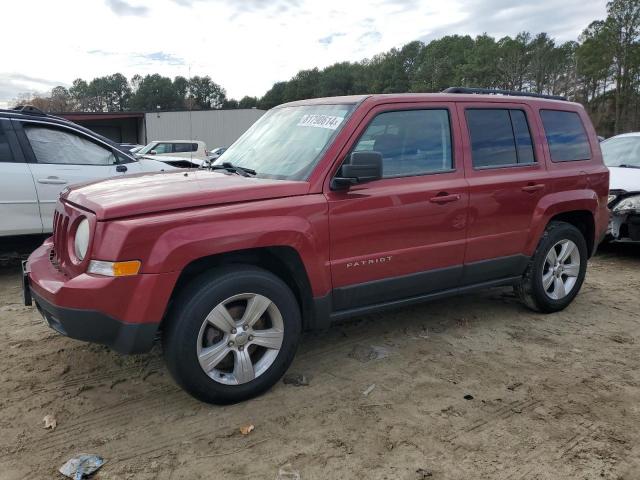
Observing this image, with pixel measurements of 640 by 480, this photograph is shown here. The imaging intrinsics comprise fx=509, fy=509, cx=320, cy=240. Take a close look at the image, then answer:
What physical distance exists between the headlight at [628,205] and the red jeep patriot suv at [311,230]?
2192 millimetres

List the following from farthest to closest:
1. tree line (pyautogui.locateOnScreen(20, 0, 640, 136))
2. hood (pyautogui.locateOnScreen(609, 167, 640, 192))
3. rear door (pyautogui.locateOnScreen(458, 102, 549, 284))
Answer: tree line (pyautogui.locateOnScreen(20, 0, 640, 136)), hood (pyautogui.locateOnScreen(609, 167, 640, 192)), rear door (pyautogui.locateOnScreen(458, 102, 549, 284))

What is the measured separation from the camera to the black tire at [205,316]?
280 centimetres

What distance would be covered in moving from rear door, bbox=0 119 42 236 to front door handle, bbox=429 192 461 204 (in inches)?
177

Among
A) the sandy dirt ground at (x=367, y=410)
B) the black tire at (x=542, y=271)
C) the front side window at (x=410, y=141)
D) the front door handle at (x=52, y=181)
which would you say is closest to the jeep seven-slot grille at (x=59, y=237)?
the sandy dirt ground at (x=367, y=410)

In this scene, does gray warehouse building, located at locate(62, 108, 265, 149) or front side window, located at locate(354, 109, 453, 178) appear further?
gray warehouse building, located at locate(62, 108, 265, 149)

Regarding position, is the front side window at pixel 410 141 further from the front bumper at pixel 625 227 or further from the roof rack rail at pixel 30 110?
the roof rack rail at pixel 30 110

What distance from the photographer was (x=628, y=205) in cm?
643

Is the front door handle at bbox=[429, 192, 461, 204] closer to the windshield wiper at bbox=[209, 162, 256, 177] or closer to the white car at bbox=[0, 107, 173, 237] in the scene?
the windshield wiper at bbox=[209, 162, 256, 177]

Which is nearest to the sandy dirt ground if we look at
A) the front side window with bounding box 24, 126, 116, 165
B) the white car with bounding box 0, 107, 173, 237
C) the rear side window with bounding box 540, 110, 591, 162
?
the rear side window with bounding box 540, 110, 591, 162

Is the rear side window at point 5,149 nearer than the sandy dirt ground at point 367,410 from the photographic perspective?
No

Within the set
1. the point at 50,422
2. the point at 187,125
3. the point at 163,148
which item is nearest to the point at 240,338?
the point at 50,422

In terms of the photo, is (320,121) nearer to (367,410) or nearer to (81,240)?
(81,240)

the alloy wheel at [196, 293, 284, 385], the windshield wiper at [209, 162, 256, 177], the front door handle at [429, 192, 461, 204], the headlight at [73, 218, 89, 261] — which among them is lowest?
the alloy wheel at [196, 293, 284, 385]

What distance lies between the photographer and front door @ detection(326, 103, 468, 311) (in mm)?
3338
